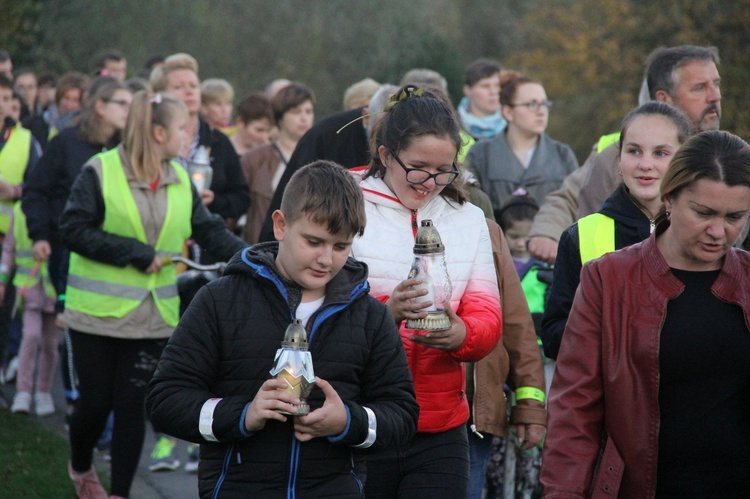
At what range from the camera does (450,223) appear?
184 inches

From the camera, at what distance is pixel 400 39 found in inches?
1361

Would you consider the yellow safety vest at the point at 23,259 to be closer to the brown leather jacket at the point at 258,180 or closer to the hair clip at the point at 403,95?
the brown leather jacket at the point at 258,180

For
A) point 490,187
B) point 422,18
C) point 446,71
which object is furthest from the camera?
point 422,18

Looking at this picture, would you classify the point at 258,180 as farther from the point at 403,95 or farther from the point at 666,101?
the point at 403,95

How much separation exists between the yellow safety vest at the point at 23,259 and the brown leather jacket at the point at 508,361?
6017 mm

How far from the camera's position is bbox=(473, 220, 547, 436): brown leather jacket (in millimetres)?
4984

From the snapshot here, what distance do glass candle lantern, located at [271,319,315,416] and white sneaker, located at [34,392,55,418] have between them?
268 inches

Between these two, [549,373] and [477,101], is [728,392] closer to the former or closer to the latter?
[549,373]

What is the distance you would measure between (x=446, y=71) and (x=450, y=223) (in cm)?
2435

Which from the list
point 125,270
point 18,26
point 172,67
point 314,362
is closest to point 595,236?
point 314,362

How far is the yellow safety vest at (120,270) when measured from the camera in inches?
271

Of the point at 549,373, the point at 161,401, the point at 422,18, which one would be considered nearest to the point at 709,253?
the point at 161,401

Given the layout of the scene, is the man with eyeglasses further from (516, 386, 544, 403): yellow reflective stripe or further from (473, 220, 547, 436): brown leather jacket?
(516, 386, 544, 403): yellow reflective stripe

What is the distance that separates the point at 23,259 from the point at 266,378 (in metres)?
7.04
